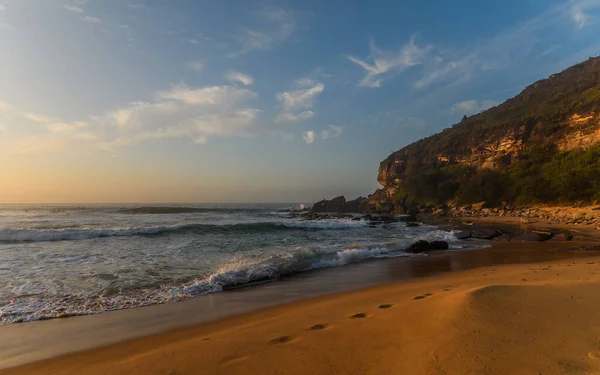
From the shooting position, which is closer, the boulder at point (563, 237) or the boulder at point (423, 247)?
the boulder at point (423, 247)

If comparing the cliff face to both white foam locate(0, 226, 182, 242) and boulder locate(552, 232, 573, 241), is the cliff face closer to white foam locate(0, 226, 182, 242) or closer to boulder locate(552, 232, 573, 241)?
boulder locate(552, 232, 573, 241)

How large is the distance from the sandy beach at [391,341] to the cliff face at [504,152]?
3331 centimetres

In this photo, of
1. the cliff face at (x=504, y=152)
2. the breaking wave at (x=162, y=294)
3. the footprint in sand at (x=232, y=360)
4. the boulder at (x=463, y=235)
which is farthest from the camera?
the cliff face at (x=504, y=152)

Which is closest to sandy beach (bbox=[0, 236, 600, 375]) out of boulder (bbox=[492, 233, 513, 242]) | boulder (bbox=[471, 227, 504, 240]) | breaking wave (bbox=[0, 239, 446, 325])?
breaking wave (bbox=[0, 239, 446, 325])

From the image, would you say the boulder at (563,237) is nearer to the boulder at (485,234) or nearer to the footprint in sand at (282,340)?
the boulder at (485,234)

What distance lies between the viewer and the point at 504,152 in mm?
46438

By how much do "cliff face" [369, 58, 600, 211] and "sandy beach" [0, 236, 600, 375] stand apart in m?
33.3

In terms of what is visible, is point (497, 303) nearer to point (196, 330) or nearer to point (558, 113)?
point (196, 330)

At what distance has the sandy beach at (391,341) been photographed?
3.01 meters

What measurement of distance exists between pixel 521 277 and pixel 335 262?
5.65 meters

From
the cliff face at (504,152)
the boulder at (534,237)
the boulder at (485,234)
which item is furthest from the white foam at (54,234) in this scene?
the cliff face at (504,152)

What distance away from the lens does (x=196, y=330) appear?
195 inches

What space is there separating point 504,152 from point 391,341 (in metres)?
53.3

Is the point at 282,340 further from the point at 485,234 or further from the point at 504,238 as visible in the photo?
the point at 485,234
